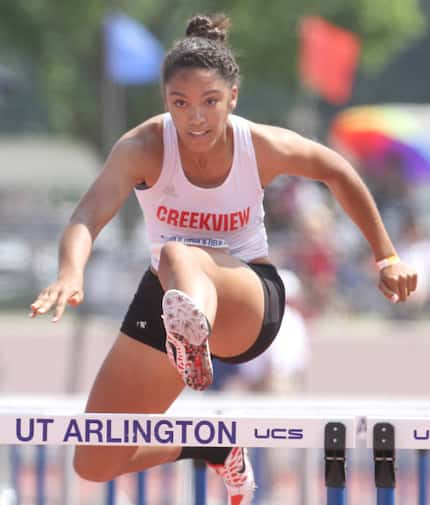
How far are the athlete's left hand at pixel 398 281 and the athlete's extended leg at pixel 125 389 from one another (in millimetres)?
762

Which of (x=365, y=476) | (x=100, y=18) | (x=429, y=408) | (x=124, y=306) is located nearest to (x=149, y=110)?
(x=100, y=18)

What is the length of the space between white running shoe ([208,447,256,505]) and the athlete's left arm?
2.98 feet

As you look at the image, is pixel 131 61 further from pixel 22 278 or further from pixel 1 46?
pixel 1 46

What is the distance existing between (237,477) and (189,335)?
3.95 feet

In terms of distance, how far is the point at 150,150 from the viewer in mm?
→ 4598

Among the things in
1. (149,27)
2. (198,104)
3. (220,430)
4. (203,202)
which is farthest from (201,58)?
(149,27)

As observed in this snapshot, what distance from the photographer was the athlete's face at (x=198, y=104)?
4512mm

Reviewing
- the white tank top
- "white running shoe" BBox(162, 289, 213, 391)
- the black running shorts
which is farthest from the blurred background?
"white running shoe" BBox(162, 289, 213, 391)

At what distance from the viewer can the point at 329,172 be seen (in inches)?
186

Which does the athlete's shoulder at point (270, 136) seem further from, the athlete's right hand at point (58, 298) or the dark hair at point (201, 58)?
the athlete's right hand at point (58, 298)

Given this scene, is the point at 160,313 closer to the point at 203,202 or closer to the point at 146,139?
the point at 203,202

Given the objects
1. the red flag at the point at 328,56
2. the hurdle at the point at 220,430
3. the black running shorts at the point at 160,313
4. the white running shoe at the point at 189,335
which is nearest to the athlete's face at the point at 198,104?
the black running shorts at the point at 160,313

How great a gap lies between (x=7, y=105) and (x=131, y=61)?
15599mm

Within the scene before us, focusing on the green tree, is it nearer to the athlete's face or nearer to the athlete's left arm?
the athlete's left arm
